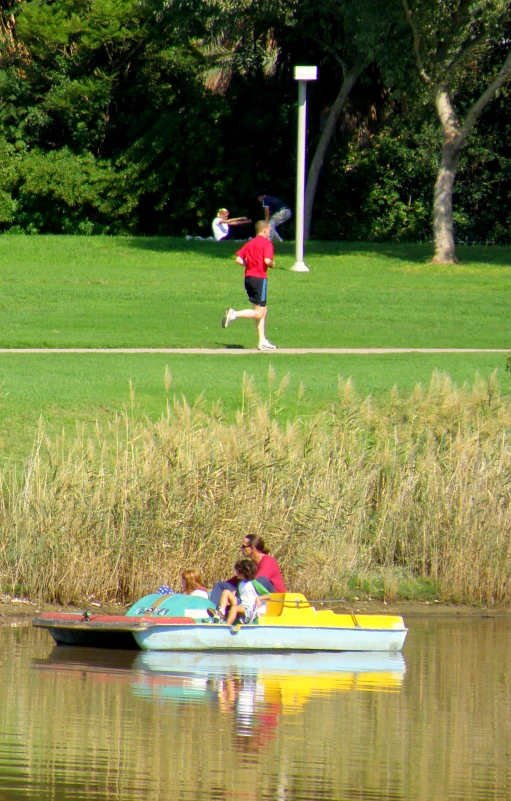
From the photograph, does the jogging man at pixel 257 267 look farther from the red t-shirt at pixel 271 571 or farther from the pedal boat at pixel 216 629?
the pedal boat at pixel 216 629

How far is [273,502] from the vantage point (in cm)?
1197

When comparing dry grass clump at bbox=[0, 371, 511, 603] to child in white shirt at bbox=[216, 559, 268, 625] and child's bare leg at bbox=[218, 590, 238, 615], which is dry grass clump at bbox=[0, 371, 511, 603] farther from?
child's bare leg at bbox=[218, 590, 238, 615]

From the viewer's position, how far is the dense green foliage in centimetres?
3741

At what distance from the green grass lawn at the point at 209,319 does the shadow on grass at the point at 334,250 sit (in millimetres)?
66

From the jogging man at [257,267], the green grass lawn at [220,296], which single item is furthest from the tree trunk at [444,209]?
the jogging man at [257,267]

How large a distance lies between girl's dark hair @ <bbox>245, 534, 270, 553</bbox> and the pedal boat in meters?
0.55

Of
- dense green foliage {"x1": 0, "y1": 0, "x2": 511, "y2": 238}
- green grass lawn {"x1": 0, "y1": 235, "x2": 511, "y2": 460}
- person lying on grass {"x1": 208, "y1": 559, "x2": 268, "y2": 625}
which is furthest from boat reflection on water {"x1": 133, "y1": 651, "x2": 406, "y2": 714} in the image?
dense green foliage {"x1": 0, "y1": 0, "x2": 511, "y2": 238}

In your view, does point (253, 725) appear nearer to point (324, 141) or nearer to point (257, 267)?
point (257, 267)

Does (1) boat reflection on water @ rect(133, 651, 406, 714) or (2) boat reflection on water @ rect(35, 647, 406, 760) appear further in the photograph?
(1) boat reflection on water @ rect(133, 651, 406, 714)

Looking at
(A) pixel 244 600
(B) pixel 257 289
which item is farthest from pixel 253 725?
(B) pixel 257 289

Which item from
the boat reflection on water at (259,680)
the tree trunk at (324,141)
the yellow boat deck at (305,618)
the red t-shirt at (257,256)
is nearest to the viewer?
the boat reflection on water at (259,680)

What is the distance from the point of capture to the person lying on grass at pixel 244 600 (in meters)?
10.4

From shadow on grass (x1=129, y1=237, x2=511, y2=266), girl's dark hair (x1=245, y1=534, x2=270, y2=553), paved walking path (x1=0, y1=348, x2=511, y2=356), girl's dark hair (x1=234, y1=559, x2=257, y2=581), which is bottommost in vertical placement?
girl's dark hair (x1=234, y1=559, x2=257, y2=581)

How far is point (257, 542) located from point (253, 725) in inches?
123
